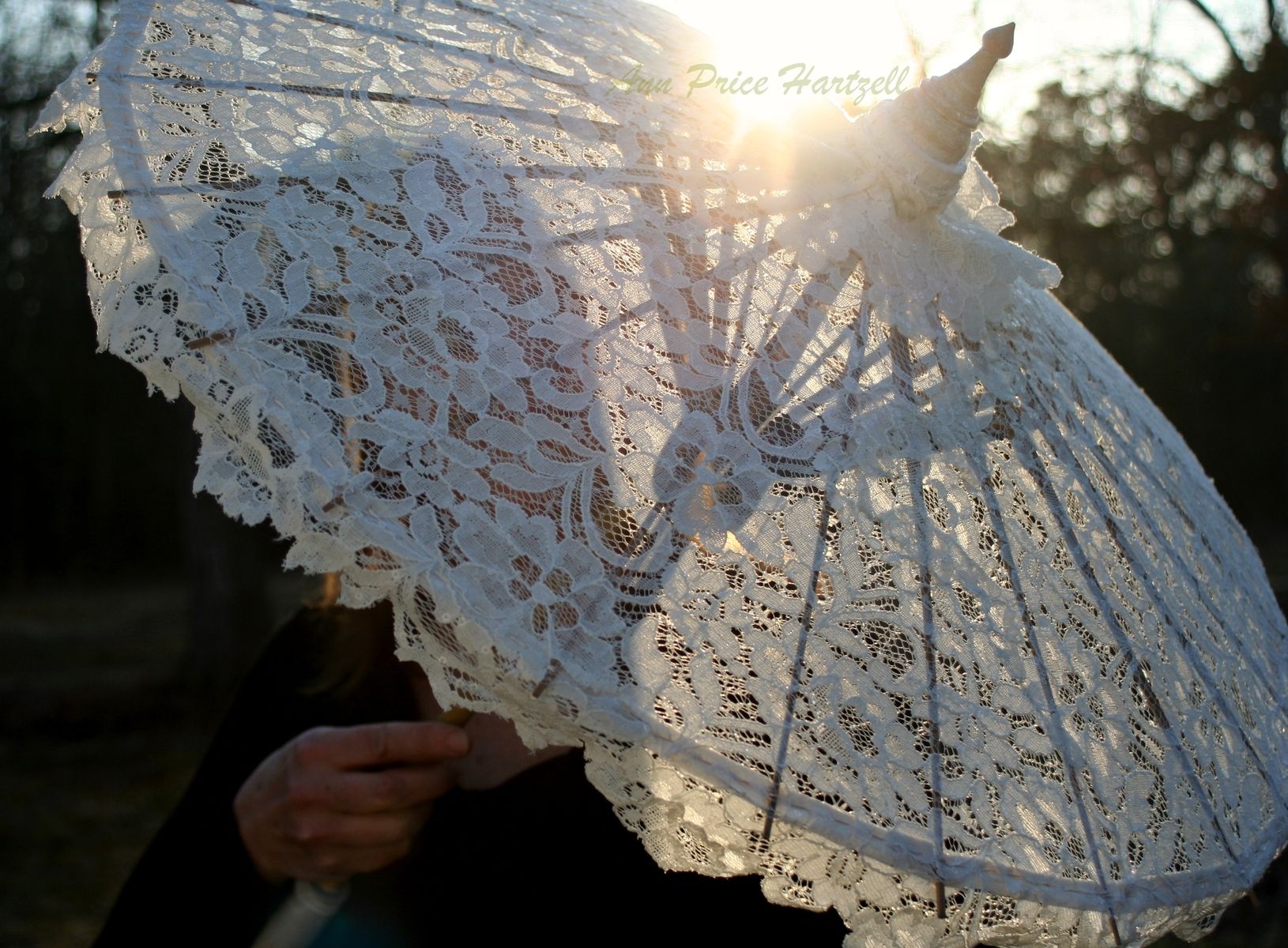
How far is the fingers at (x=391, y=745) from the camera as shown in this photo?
4.68 feet

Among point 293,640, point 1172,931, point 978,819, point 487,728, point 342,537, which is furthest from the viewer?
point 293,640

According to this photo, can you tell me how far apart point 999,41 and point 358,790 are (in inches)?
48.1

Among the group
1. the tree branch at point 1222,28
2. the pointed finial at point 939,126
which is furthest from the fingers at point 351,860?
the tree branch at point 1222,28

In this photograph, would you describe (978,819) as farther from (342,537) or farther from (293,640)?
(293,640)

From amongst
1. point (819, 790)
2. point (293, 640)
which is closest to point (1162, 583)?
point (819, 790)

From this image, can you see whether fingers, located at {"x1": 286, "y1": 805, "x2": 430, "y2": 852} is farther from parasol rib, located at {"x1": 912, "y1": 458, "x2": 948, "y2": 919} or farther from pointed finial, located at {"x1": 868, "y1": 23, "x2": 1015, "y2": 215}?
pointed finial, located at {"x1": 868, "y1": 23, "x2": 1015, "y2": 215}

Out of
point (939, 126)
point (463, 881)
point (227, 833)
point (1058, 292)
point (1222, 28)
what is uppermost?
point (1222, 28)

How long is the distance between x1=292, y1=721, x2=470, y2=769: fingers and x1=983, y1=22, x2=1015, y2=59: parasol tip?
1.07 metres

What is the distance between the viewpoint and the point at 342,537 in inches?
38.6

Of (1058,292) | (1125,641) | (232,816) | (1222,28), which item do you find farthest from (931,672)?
(1058,292)

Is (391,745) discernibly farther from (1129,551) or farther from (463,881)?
(1129,551)

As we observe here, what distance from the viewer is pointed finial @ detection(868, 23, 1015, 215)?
1.26 m

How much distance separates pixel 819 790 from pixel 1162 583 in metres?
0.66

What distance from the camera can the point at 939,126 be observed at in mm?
1285
